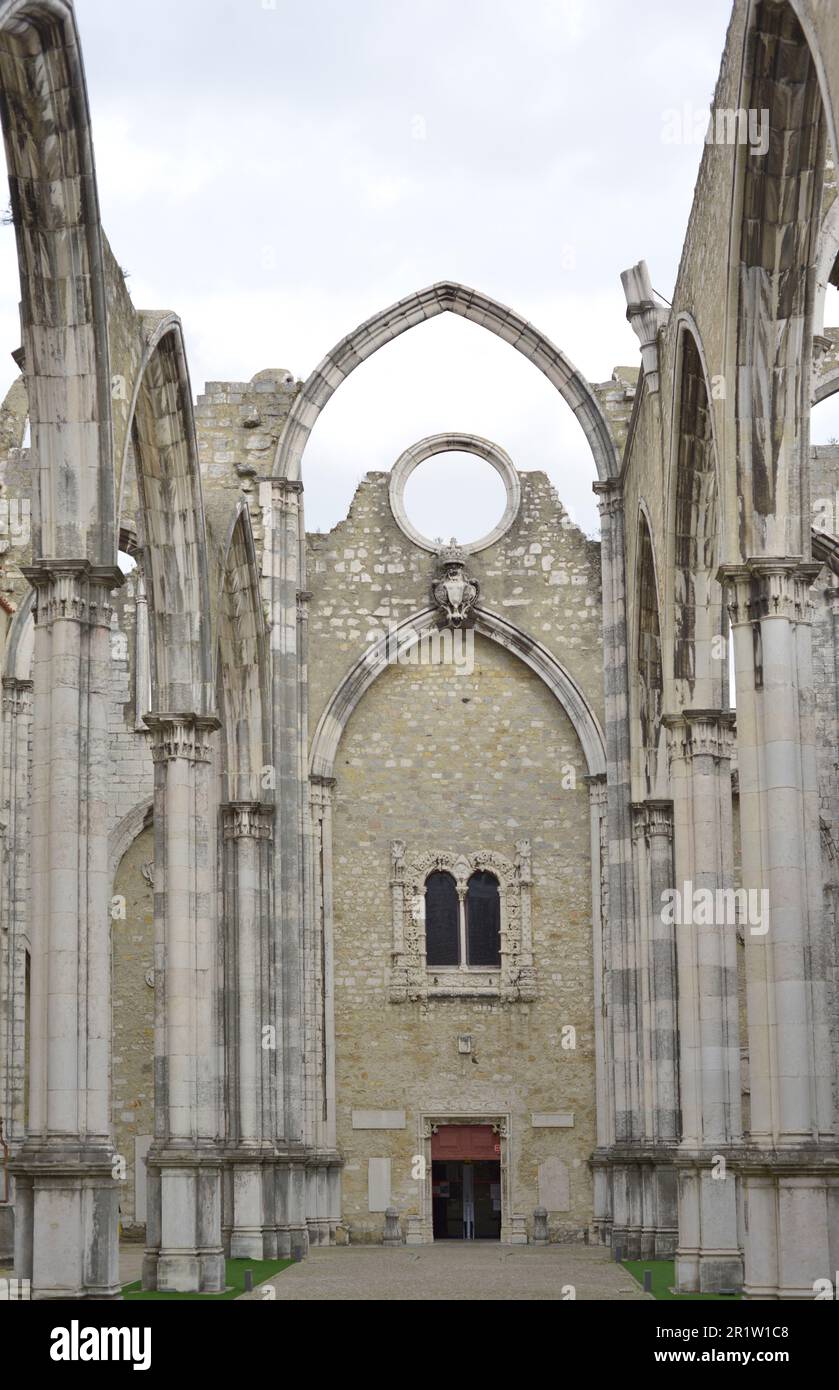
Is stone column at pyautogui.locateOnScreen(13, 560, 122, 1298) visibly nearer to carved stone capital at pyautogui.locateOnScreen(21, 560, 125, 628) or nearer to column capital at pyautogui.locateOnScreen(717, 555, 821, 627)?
carved stone capital at pyautogui.locateOnScreen(21, 560, 125, 628)

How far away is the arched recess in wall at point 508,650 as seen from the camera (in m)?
25.5

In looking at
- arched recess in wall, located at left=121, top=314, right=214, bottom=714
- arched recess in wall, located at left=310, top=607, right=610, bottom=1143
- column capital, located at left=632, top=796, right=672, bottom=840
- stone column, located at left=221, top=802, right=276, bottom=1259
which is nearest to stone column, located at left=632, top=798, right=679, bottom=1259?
column capital, located at left=632, top=796, right=672, bottom=840

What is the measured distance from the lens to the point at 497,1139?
25.1 m

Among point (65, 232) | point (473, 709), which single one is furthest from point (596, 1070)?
point (65, 232)

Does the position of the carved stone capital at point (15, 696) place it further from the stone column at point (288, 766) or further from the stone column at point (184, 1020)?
the stone column at point (184, 1020)

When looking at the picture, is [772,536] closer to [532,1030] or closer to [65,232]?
[65,232]

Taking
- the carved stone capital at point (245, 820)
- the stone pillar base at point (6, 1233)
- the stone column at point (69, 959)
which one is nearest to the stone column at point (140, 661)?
the carved stone capital at point (245, 820)

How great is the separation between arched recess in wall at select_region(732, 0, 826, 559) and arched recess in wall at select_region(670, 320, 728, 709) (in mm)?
3269

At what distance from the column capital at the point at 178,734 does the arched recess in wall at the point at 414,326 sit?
7.30m

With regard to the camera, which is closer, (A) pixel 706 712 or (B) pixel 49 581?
(B) pixel 49 581

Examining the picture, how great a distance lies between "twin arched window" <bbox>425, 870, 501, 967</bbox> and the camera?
2555cm

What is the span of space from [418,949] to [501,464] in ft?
21.1

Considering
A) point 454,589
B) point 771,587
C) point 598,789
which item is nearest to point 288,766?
point 454,589

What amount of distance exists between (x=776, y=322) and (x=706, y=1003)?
20.9 feet
